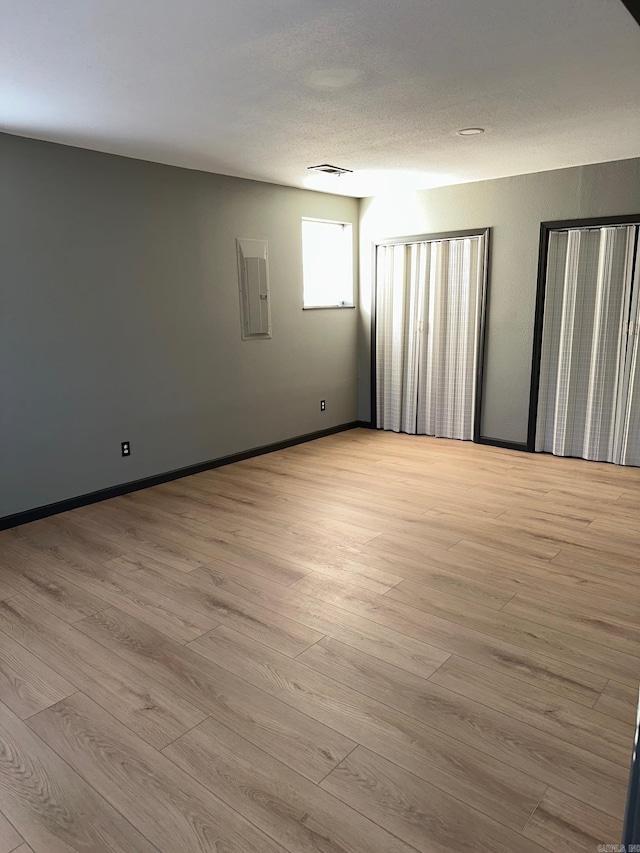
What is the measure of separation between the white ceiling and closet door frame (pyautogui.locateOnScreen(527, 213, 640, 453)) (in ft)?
1.74

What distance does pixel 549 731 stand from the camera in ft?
6.41

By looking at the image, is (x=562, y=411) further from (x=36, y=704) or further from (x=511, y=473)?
(x=36, y=704)

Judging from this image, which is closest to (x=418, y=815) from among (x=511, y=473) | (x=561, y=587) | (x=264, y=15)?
(x=561, y=587)

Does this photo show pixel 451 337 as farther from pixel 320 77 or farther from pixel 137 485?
pixel 320 77

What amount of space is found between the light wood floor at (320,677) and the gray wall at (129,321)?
56cm

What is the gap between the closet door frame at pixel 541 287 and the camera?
4586 millimetres

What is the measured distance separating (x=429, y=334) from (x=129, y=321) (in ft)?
9.65

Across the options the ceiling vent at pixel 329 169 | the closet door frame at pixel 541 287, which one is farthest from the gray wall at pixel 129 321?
the closet door frame at pixel 541 287

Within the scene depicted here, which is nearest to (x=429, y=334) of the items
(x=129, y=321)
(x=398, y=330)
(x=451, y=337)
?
(x=451, y=337)

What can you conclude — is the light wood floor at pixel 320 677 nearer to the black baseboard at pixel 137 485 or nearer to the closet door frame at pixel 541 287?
the black baseboard at pixel 137 485

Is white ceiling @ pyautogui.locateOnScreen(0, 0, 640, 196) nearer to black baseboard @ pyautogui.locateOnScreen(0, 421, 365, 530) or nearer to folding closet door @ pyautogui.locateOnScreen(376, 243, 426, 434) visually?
folding closet door @ pyautogui.locateOnScreen(376, 243, 426, 434)

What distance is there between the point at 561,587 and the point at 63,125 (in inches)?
146

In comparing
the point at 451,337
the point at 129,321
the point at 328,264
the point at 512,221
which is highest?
the point at 512,221

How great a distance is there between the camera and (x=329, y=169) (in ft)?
14.9
